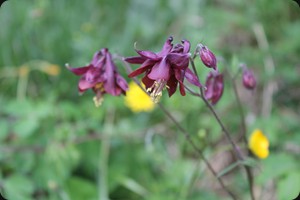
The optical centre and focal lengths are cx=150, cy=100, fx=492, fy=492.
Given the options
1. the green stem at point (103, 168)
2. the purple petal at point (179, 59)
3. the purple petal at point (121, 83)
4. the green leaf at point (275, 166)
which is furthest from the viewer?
the green stem at point (103, 168)

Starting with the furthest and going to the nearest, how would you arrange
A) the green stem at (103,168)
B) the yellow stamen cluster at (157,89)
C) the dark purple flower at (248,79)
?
the green stem at (103,168) → the dark purple flower at (248,79) → the yellow stamen cluster at (157,89)

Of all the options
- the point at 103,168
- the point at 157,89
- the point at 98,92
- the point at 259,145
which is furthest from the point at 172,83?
the point at 103,168

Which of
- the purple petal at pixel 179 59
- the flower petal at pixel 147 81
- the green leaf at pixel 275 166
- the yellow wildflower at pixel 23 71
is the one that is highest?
the purple petal at pixel 179 59

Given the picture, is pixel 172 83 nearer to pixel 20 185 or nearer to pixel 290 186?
pixel 290 186

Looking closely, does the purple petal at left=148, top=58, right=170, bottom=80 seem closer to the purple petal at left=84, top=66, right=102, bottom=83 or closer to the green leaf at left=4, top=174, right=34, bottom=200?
the purple petal at left=84, top=66, right=102, bottom=83

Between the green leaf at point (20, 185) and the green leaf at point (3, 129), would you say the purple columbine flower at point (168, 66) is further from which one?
the green leaf at point (3, 129)

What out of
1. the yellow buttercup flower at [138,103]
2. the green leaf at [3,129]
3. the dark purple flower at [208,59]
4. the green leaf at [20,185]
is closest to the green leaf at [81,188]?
the green leaf at [20,185]

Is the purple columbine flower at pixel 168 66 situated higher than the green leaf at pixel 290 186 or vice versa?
the purple columbine flower at pixel 168 66

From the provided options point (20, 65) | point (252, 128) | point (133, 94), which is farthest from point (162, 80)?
point (20, 65)
